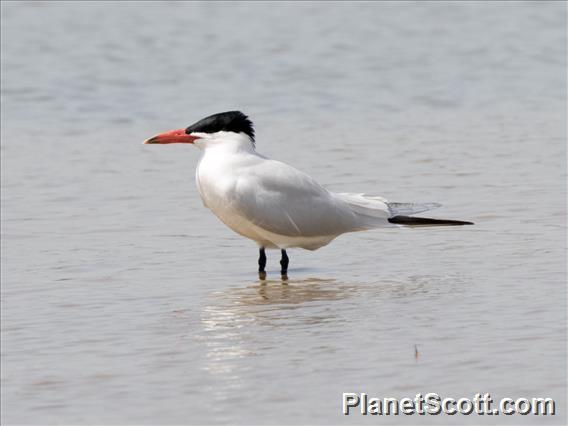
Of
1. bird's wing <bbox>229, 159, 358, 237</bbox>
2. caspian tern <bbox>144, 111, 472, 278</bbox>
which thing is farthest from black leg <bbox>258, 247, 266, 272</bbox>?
bird's wing <bbox>229, 159, 358, 237</bbox>

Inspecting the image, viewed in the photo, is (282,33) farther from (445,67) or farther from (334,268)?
(334,268)

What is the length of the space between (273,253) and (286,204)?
31.8 inches

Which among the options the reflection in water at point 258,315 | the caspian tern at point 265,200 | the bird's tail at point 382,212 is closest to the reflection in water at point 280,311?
the reflection in water at point 258,315

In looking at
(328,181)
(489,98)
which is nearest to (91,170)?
(328,181)

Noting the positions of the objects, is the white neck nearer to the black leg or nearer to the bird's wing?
the bird's wing

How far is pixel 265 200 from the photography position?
7668 mm

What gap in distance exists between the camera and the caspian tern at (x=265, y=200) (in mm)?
7633

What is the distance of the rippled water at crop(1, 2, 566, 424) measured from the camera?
17.7 ft

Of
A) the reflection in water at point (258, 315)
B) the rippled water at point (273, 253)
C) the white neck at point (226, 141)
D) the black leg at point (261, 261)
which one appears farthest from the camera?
the black leg at point (261, 261)

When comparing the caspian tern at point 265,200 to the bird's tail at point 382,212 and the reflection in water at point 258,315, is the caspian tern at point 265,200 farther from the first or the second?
the reflection in water at point 258,315

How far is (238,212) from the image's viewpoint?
7633 mm

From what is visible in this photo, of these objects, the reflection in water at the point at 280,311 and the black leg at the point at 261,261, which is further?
the black leg at the point at 261,261

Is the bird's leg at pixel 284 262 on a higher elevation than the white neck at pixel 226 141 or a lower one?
lower

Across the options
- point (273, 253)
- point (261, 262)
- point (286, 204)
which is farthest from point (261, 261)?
point (273, 253)
